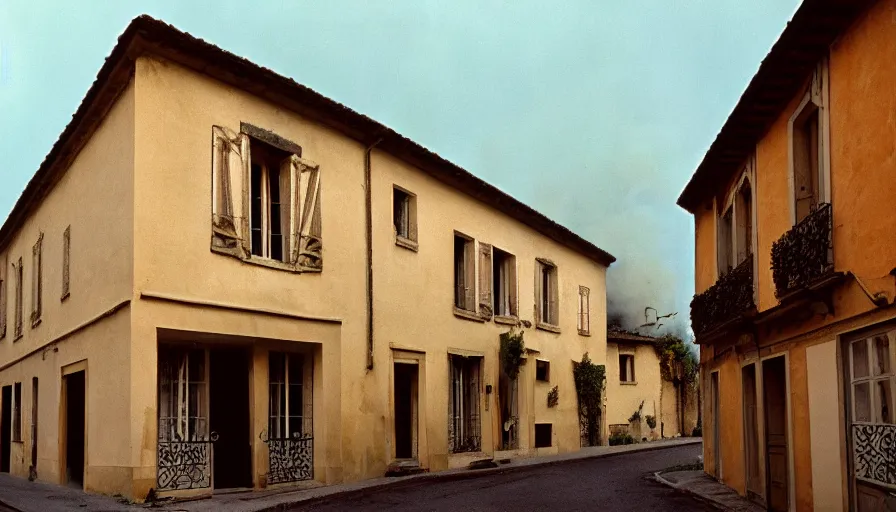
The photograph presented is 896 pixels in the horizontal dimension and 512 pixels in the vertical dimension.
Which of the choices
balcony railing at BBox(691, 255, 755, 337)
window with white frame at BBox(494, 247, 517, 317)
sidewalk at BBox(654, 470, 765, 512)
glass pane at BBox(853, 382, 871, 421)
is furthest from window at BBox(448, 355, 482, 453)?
glass pane at BBox(853, 382, 871, 421)

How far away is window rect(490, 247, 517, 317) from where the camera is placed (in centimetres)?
2269

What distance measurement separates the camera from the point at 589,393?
27.1 m

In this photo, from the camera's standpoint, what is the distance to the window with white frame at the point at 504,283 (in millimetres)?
22672

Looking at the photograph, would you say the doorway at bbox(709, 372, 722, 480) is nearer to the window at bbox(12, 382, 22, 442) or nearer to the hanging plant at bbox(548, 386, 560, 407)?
the hanging plant at bbox(548, 386, 560, 407)

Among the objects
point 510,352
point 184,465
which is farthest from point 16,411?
point 510,352

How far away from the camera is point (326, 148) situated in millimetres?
15602

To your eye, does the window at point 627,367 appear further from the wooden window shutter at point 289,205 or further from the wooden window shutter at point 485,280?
the wooden window shutter at point 289,205

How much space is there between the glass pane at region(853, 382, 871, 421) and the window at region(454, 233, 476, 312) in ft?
39.3

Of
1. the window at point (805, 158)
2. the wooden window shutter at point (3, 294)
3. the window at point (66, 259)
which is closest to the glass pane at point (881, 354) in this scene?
the window at point (805, 158)

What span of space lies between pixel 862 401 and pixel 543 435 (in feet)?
52.2

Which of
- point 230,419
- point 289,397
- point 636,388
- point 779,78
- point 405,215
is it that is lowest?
point 636,388

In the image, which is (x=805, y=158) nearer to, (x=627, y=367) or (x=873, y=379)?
(x=873, y=379)

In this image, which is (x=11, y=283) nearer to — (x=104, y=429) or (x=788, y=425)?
(x=104, y=429)

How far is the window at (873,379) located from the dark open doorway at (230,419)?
8716 millimetres
